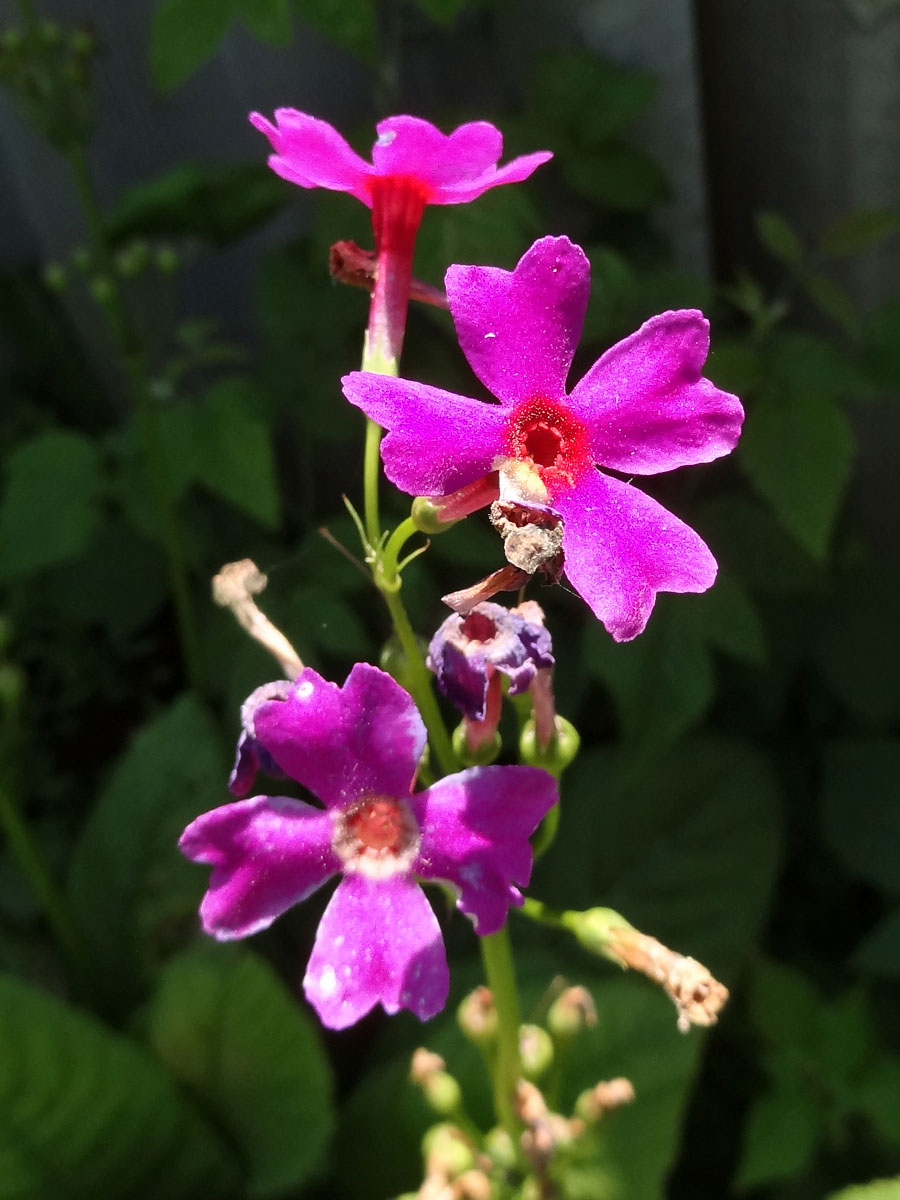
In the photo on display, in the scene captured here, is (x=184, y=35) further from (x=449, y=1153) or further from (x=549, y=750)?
(x=449, y=1153)

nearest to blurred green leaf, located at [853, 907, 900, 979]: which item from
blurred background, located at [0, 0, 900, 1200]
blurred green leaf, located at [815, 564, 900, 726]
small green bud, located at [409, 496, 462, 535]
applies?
blurred background, located at [0, 0, 900, 1200]

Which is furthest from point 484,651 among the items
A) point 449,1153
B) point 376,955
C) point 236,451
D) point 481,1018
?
point 236,451

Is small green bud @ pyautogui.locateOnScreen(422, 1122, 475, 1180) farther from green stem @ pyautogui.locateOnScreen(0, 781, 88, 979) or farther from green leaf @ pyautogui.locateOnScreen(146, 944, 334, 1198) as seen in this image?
green stem @ pyautogui.locateOnScreen(0, 781, 88, 979)

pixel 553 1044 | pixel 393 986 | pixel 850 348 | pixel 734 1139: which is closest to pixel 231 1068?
pixel 553 1044

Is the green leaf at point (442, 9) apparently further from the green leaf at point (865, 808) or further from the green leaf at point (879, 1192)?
the green leaf at point (879, 1192)

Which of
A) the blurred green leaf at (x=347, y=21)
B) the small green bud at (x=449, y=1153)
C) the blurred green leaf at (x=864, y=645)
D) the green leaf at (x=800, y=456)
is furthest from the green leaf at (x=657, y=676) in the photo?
the blurred green leaf at (x=347, y=21)
